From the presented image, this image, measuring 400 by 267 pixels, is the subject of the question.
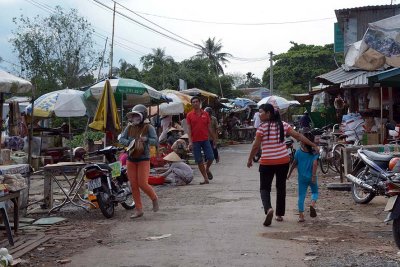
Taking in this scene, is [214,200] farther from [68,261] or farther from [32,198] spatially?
[68,261]

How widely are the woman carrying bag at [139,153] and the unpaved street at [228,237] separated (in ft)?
1.48

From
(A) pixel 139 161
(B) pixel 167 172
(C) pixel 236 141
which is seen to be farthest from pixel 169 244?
(C) pixel 236 141

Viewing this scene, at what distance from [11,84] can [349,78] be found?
11.4 m

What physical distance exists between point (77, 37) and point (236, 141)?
454 inches

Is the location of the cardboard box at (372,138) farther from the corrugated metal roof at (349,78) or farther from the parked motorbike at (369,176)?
the parked motorbike at (369,176)

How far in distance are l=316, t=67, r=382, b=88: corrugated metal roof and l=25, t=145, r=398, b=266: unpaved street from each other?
18.8 ft

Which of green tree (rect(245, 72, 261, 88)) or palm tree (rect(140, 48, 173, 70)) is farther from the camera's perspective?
green tree (rect(245, 72, 261, 88))

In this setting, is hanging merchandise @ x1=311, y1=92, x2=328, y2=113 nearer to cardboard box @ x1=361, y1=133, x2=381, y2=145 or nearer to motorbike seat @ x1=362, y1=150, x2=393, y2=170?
cardboard box @ x1=361, y1=133, x2=381, y2=145

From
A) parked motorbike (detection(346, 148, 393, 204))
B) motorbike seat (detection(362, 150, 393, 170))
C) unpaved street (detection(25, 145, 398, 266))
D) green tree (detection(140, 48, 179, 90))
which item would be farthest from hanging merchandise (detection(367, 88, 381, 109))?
green tree (detection(140, 48, 179, 90))

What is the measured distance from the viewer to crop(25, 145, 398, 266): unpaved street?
6.25 m

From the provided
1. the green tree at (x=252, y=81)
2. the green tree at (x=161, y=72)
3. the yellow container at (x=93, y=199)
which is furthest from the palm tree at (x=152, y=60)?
the green tree at (x=252, y=81)

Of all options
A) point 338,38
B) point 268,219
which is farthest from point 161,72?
point 268,219

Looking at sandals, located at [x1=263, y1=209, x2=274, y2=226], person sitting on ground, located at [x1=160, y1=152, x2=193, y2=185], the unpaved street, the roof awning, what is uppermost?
the roof awning

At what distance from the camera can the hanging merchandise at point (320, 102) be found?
958 inches
